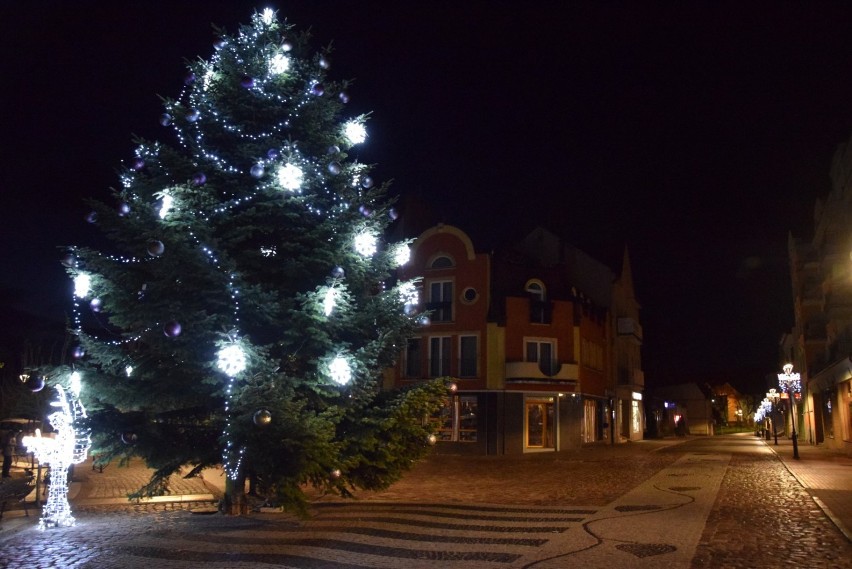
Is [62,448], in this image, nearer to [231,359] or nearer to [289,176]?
[231,359]

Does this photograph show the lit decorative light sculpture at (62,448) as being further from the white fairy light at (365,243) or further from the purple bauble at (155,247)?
the white fairy light at (365,243)

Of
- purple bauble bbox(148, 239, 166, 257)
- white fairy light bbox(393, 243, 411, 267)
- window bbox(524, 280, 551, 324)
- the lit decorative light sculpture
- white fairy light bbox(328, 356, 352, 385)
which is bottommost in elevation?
the lit decorative light sculpture

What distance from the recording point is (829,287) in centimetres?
2998

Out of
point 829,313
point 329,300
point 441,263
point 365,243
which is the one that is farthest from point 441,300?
point 329,300

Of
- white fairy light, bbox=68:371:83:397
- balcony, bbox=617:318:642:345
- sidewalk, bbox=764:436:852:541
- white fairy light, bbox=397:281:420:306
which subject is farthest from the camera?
balcony, bbox=617:318:642:345

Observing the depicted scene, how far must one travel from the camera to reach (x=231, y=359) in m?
10.4

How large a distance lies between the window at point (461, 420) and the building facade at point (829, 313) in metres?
15.7

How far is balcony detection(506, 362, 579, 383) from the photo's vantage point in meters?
34.7

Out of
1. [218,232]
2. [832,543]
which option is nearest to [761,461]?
[832,543]

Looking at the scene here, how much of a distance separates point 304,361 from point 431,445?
2566 mm

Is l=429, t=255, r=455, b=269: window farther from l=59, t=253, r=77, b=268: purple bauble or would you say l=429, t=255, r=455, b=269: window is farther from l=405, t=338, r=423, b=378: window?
l=59, t=253, r=77, b=268: purple bauble

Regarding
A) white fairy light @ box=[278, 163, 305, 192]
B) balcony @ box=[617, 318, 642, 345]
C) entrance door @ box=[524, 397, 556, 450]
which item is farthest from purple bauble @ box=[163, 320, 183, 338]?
balcony @ box=[617, 318, 642, 345]

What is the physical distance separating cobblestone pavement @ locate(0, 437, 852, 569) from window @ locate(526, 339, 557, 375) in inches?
734

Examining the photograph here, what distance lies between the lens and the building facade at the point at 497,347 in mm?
34781
